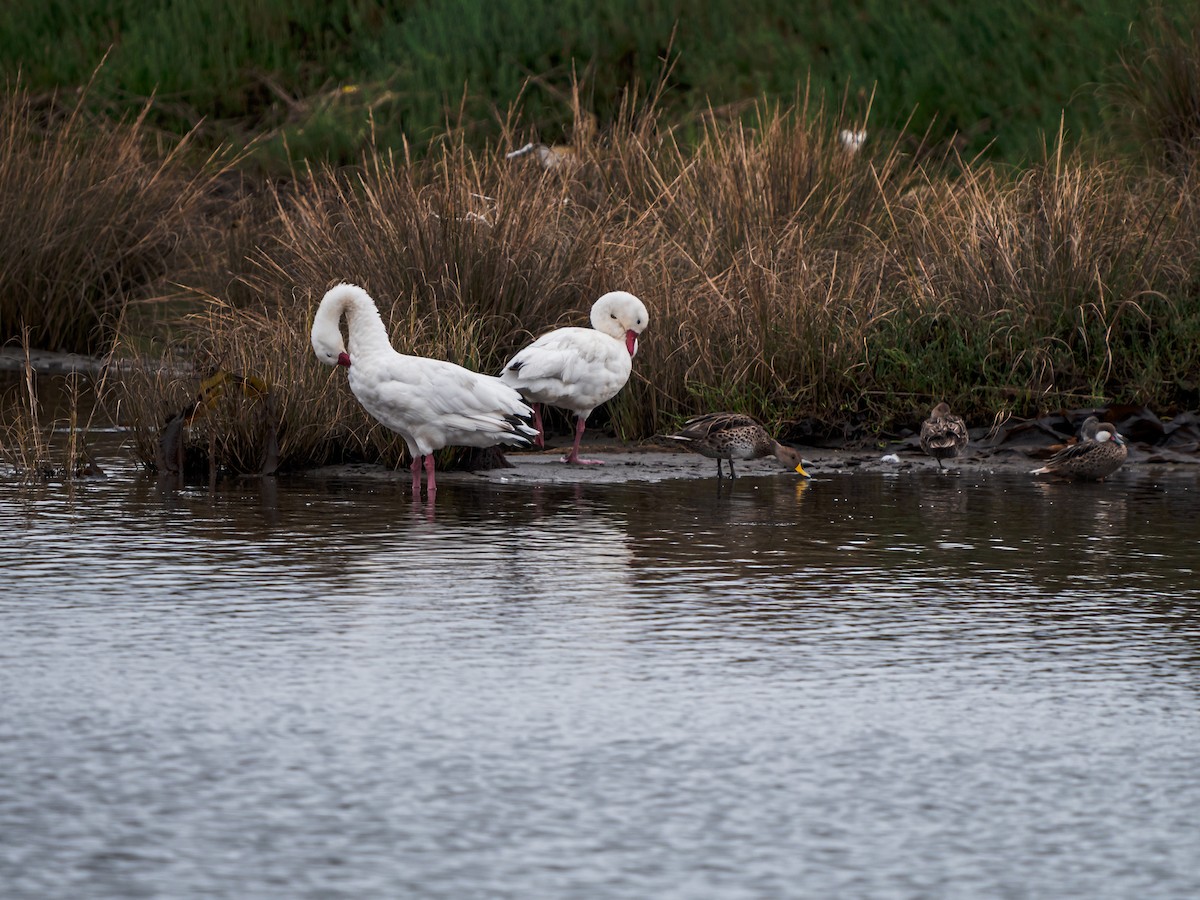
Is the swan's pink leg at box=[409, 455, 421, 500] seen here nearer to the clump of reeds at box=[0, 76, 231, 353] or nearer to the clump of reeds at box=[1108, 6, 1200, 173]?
the clump of reeds at box=[0, 76, 231, 353]

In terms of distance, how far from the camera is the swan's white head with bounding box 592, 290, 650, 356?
11.8m

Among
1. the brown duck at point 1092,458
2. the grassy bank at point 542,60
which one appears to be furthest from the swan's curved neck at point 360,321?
the grassy bank at point 542,60

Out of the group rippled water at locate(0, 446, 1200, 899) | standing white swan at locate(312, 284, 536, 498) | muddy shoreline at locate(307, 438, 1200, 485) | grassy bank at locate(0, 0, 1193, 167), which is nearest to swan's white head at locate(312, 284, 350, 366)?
standing white swan at locate(312, 284, 536, 498)

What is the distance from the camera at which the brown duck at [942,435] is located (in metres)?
11.0

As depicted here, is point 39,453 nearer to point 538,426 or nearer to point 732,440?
point 538,426

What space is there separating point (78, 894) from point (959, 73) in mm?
20896

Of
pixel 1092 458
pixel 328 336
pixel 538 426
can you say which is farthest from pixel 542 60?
pixel 1092 458

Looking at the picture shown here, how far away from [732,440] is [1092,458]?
6.14ft

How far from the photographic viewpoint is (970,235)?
12820 millimetres

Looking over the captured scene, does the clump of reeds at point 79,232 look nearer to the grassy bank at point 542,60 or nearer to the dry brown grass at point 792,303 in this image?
the dry brown grass at point 792,303

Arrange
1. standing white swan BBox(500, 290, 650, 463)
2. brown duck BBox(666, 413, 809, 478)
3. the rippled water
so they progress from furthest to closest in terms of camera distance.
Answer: standing white swan BBox(500, 290, 650, 463) → brown duck BBox(666, 413, 809, 478) → the rippled water

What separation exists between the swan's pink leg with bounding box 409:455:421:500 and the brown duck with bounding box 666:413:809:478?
4.91ft

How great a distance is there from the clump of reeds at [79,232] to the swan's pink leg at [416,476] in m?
6.68

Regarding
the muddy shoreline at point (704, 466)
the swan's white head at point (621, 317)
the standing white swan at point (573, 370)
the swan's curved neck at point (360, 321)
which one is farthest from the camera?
the swan's white head at point (621, 317)
